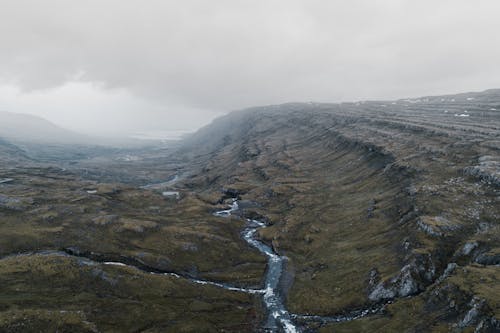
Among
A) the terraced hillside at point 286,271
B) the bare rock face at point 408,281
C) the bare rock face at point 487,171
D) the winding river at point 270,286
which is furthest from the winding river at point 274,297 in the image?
the bare rock face at point 487,171

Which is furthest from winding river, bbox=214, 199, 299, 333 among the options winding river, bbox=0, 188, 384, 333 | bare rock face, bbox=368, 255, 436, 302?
bare rock face, bbox=368, 255, 436, 302

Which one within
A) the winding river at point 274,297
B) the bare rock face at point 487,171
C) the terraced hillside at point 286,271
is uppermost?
the bare rock face at point 487,171

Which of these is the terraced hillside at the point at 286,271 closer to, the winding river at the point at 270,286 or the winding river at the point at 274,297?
the winding river at the point at 270,286

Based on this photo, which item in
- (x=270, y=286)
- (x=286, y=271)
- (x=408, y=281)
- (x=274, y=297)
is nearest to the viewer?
(x=408, y=281)

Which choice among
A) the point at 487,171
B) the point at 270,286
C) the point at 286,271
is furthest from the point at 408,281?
the point at 487,171

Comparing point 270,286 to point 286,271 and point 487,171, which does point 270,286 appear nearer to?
point 286,271

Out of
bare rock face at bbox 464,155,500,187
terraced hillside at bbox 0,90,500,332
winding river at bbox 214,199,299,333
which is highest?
bare rock face at bbox 464,155,500,187

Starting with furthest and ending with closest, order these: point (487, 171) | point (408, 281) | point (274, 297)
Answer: point (487, 171) → point (274, 297) → point (408, 281)

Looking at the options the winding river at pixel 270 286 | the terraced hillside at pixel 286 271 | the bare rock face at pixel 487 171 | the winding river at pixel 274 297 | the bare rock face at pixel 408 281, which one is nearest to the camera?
the terraced hillside at pixel 286 271

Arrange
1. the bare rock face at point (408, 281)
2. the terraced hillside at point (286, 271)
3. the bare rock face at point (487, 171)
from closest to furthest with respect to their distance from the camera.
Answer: the terraced hillside at point (286, 271)
the bare rock face at point (408, 281)
the bare rock face at point (487, 171)

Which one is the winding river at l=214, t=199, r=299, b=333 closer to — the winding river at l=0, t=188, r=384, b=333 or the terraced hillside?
the winding river at l=0, t=188, r=384, b=333

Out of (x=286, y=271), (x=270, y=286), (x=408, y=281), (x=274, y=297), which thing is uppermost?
(x=408, y=281)
